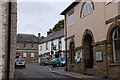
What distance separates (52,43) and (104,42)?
27.1m

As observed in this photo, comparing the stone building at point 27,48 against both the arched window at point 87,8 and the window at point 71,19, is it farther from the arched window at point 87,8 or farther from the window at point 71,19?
the arched window at point 87,8

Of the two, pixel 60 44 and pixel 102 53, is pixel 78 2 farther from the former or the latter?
pixel 60 44

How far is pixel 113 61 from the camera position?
531 inches

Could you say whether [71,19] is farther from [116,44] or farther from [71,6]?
[116,44]

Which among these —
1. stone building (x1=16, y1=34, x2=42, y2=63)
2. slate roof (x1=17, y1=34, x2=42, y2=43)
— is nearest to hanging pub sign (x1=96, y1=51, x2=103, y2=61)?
stone building (x1=16, y1=34, x2=42, y2=63)

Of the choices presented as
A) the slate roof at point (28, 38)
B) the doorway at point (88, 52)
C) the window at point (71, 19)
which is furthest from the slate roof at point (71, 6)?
the slate roof at point (28, 38)

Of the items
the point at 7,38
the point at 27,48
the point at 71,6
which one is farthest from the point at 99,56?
the point at 27,48

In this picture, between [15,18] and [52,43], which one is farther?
[52,43]

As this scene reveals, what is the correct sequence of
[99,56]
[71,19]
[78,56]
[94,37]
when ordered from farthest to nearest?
[71,19]
[78,56]
[94,37]
[99,56]

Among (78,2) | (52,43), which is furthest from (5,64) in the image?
(52,43)

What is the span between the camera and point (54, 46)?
3812cm

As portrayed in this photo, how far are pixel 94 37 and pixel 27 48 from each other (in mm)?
44151

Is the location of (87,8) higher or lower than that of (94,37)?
higher

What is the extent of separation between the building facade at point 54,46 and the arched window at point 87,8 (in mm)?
16366
